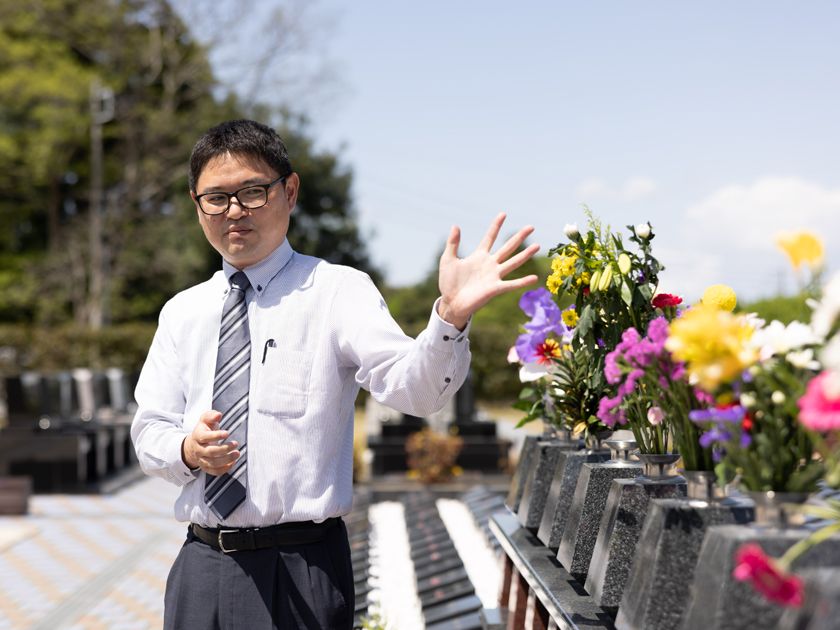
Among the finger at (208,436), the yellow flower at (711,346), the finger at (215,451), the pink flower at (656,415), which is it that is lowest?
the finger at (215,451)

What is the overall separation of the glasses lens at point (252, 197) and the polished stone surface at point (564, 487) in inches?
43.3

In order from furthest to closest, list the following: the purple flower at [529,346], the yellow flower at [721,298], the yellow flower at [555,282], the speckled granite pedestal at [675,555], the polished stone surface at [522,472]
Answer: the polished stone surface at [522,472], the purple flower at [529,346], the yellow flower at [555,282], the yellow flower at [721,298], the speckled granite pedestal at [675,555]

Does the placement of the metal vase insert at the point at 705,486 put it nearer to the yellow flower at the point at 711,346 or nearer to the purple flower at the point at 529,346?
the yellow flower at the point at 711,346

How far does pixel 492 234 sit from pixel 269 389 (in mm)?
714

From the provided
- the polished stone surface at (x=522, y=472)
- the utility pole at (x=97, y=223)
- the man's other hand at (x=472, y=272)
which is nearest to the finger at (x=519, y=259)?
the man's other hand at (x=472, y=272)

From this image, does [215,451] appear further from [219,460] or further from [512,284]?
[512,284]

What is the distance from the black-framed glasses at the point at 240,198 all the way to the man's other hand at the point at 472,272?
23.2 inches

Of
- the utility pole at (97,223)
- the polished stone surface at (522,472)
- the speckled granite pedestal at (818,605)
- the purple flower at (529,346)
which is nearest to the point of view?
the speckled granite pedestal at (818,605)

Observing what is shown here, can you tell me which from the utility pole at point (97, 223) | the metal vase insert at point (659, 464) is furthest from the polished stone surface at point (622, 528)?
the utility pole at point (97, 223)

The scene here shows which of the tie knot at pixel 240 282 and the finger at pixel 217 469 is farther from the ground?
the tie knot at pixel 240 282

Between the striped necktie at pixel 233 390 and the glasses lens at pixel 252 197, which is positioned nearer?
the striped necktie at pixel 233 390

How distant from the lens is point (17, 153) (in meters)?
24.2

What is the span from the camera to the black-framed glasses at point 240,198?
2105 mm

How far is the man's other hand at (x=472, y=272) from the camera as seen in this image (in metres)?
1.78
